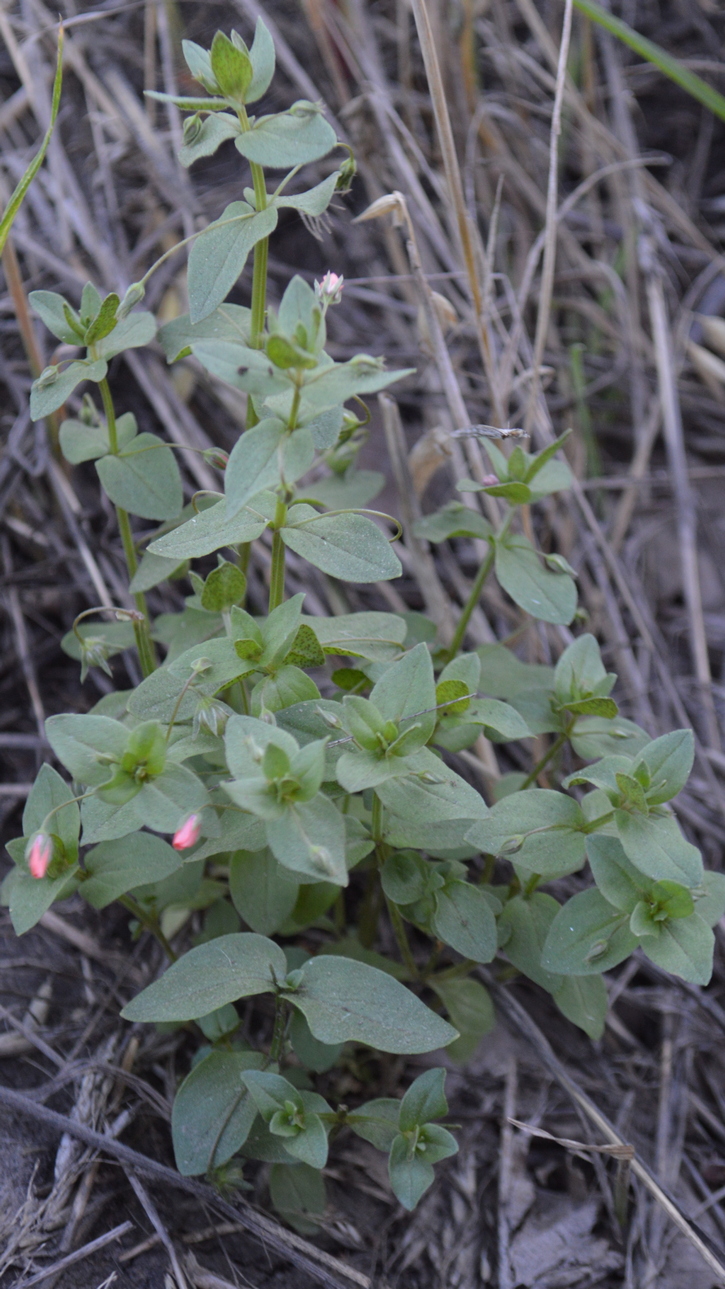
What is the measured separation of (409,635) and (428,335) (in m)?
0.72

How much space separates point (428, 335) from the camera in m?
2.21

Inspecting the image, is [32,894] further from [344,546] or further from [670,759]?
[670,759]

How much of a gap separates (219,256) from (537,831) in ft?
3.58

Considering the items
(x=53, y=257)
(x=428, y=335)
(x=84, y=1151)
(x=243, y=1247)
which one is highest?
(x=53, y=257)

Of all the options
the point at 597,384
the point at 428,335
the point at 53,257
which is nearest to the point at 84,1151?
the point at 428,335

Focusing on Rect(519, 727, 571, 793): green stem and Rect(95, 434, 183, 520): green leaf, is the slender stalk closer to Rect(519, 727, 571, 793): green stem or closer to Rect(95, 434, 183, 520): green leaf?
Rect(95, 434, 183, 520): green leaf

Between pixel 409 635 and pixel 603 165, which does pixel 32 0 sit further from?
pixel 409 635

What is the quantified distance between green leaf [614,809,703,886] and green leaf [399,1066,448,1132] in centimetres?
48

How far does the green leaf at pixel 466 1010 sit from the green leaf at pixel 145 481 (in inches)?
42.1

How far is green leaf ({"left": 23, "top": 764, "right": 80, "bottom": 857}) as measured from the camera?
158 centimetres

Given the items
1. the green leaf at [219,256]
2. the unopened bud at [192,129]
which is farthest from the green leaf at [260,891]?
the unopened bud at [192,129]

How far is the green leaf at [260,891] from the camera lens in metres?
1.67

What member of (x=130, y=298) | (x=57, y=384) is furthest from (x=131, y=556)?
(x=130, y=298)

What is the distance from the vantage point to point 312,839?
1331 mm
